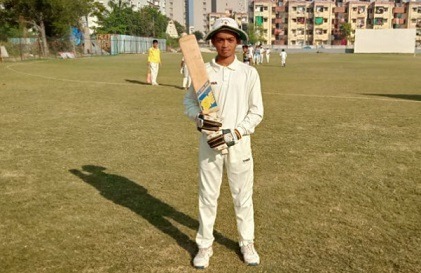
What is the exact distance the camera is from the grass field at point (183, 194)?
371 centimetres

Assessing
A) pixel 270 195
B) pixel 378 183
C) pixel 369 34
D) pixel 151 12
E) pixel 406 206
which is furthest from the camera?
pixel 151 12

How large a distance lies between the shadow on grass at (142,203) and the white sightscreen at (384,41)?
82585mm

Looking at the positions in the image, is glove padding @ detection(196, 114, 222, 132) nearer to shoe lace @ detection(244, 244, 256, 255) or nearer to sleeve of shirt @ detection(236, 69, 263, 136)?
sleeve of shirt @ detection(236, 69, 263, 136)

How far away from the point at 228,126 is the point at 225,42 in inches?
26.9

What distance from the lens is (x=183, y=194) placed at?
17.2 feet

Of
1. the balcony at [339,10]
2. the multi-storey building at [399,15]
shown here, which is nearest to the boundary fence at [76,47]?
the balcony at [339,10]

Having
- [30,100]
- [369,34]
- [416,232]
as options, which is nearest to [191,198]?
[416,232]

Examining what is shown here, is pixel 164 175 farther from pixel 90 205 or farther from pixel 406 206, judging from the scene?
pixel 406 206

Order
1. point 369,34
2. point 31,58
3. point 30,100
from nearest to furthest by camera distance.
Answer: point 30,100 < point 31,58 < point 369,34

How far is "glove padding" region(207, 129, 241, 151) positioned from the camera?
10.3ft

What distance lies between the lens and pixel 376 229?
4.25 meters

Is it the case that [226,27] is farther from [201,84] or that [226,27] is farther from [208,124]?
[208,124]

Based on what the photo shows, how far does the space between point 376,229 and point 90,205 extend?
→ 3264mm

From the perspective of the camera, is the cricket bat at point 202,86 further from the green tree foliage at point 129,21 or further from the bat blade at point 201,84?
the green tree foliage at point 129,21
